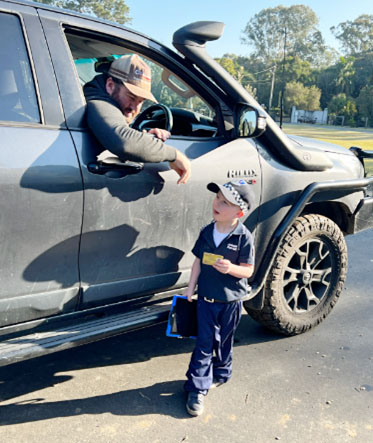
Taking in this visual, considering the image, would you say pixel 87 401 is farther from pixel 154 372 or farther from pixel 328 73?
pixel 328 73

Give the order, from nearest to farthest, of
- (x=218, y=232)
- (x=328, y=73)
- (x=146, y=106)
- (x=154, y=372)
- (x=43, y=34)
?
(x=43, y=34)
(x=218, y=232)
(x=154, y=372)
(x=146, y=106)
(x=328, y=73)

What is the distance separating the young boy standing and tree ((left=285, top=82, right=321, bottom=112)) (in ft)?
241

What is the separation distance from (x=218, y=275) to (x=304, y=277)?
3.42 feet

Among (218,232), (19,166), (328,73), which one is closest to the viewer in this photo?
(19,166)

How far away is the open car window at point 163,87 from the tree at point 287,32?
11605 centimetres

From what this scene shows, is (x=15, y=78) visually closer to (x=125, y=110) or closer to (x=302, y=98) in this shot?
(x=125, y=110)

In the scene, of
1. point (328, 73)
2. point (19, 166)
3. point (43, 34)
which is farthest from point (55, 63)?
point (328, 73)

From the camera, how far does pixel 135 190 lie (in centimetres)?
238

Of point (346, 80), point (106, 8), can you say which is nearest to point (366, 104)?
point (346, 80)

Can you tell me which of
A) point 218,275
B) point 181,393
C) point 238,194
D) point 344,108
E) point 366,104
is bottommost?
point 181,393

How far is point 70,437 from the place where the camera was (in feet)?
7.48

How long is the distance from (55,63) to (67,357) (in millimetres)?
1820

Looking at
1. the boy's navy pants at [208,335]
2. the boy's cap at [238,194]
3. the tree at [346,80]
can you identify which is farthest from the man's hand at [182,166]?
the tree at [346,80]

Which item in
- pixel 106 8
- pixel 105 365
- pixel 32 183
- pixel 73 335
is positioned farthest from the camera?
pixel 106 8
